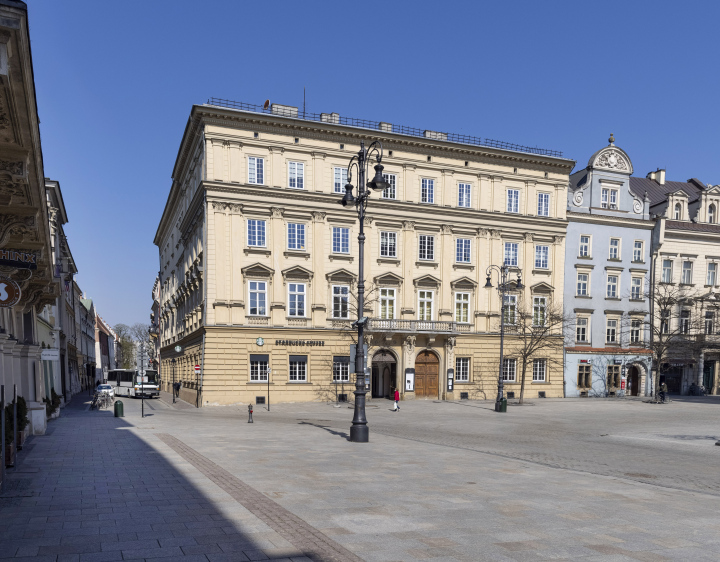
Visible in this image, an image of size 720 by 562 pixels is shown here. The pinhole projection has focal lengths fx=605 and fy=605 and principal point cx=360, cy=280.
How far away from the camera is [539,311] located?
49.0 metres

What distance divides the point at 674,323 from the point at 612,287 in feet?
26.4

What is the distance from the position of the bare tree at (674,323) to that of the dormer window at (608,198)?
26.6ft

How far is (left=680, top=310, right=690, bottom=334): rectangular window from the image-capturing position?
53097 mm

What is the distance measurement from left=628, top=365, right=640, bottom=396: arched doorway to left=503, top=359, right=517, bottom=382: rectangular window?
13107 millimetres

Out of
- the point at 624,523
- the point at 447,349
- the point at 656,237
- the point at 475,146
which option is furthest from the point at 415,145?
the point at 624,523

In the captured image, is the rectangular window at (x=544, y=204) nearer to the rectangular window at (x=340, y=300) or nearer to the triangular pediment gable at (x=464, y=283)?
the triangular pediment gable at (x=464, y=283)

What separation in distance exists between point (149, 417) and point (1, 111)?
26901 mm

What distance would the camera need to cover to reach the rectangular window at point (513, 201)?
48094 mm

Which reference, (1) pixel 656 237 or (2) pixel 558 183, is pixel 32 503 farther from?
(1) pixel 656 237

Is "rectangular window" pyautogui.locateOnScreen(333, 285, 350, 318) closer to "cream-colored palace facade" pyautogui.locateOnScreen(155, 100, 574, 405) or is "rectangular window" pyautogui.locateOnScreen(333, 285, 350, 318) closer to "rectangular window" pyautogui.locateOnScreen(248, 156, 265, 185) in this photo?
"cream-colored palace facade" pyautogui.locateOnScreen(155, 100, 574, 405)

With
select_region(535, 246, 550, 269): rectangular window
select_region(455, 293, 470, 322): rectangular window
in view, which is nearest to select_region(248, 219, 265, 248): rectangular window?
select_region(455, 293, 470, 322): rectangular window

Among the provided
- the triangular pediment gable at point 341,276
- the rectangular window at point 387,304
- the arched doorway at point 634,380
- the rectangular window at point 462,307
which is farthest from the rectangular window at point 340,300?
the arched doorway at point 634,380

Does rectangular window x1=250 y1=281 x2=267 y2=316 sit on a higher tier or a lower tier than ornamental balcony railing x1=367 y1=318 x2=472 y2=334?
higher

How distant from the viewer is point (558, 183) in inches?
1955
